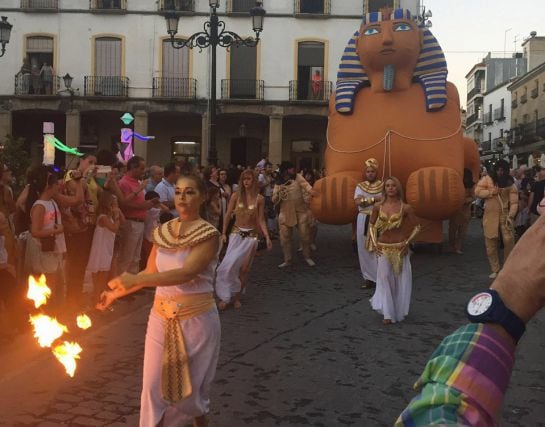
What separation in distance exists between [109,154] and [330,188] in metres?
4.39

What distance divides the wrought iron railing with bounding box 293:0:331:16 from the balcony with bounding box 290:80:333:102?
10.4ft

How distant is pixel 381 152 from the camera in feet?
37.0

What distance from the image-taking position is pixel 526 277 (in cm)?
108

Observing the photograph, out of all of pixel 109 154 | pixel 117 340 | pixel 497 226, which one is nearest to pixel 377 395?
pixel 117 340

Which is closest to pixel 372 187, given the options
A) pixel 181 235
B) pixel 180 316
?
pixel 181 235

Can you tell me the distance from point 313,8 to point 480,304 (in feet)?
95.0

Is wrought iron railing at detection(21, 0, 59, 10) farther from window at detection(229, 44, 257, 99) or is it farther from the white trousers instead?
the white trousers

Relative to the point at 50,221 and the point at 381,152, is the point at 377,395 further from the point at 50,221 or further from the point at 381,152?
the point at 381,152

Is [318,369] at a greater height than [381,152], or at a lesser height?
lesser

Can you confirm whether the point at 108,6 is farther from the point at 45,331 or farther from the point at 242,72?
the point at 45,331

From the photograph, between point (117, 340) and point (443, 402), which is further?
point (117, 340)

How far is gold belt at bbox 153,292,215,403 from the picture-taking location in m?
3.64

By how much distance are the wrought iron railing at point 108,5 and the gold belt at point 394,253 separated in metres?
23.9

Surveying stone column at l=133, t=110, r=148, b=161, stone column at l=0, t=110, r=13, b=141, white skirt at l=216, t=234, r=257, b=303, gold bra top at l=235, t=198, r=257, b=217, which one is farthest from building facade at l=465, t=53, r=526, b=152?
white skirt at l=216, t=234, r=257, b=303
